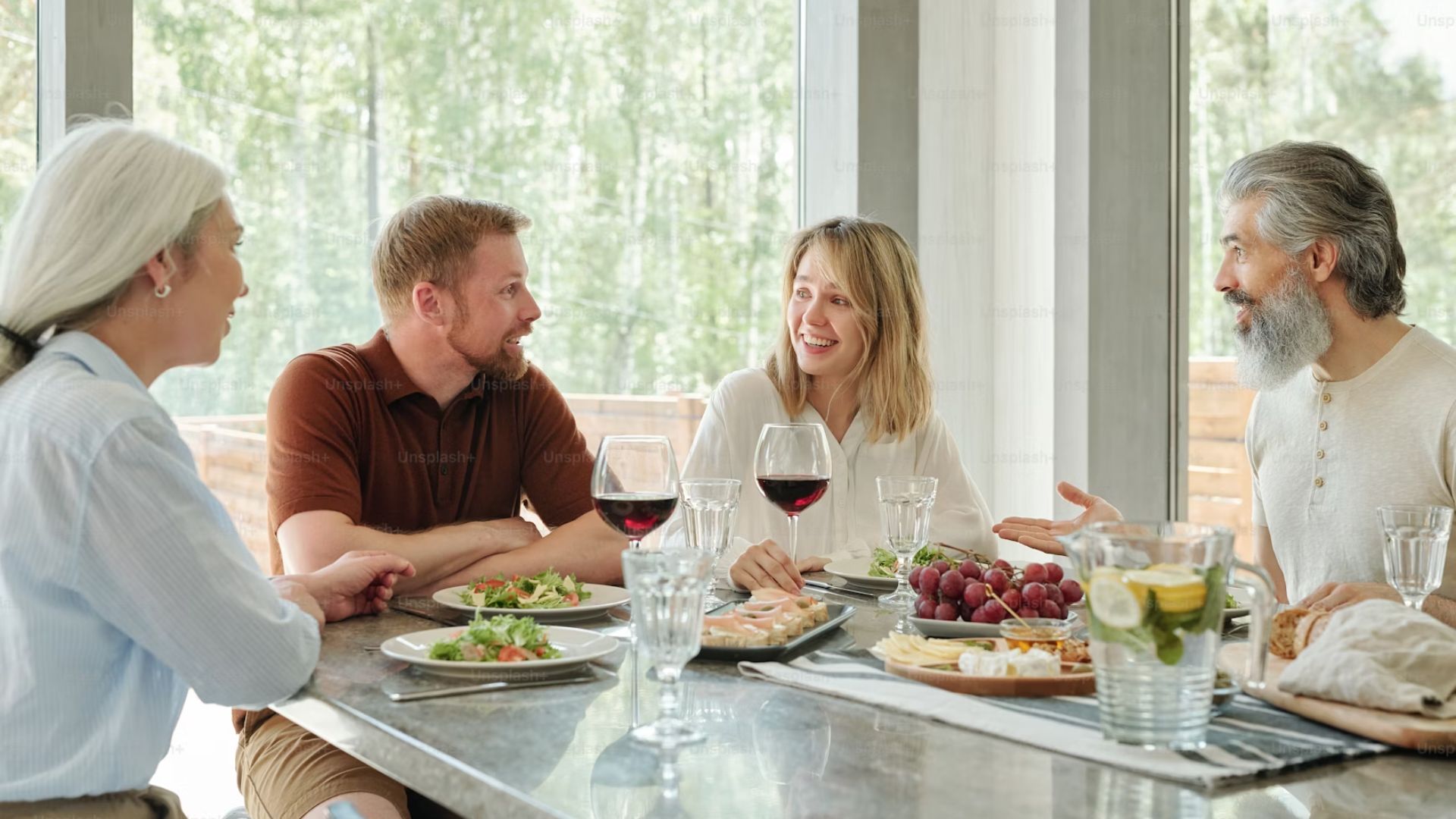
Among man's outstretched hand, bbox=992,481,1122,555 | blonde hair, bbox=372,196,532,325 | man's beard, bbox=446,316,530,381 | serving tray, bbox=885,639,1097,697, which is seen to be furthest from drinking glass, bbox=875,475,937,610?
blonde hair, bbox=372,196,532,325

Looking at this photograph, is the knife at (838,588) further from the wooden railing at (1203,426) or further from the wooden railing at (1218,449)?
the wooden railing at (1218,449)

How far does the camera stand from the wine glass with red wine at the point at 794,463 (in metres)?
2.01

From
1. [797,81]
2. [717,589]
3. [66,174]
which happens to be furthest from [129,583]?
[797,81]

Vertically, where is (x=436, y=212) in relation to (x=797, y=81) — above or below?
below

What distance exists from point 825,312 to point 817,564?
80 centimetres

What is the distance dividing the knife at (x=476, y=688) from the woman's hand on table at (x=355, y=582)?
1.31ft

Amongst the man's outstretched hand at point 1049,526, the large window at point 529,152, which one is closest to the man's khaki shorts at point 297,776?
the man's outstretched hand at point 1049,526

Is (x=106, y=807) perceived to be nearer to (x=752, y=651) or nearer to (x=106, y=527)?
(x=106, y=527)

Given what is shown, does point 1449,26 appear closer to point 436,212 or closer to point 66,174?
point 436,212

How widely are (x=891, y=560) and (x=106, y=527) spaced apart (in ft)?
4.25

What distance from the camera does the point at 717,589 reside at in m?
2.19

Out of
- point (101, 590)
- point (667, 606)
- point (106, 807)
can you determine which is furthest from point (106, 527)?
point (667, 606)

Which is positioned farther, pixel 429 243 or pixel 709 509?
pixel 429 243

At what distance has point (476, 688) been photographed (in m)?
1.50
